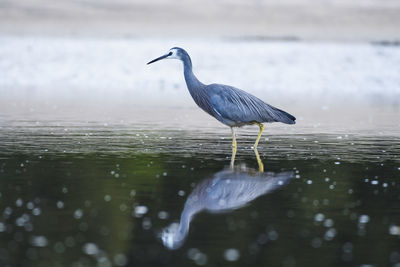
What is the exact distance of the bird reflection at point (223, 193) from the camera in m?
7.60

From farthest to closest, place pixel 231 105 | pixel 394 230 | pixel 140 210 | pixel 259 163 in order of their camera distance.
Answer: pixel 231 105 < pixel 259 163 < pixel 140 210 < pixel 394 230

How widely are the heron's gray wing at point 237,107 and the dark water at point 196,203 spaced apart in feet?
2.21

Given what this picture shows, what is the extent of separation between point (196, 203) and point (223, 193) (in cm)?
75

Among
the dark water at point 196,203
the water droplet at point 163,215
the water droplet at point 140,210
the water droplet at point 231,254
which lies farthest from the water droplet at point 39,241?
the water droplet at point 231,254

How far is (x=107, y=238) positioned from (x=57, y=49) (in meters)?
49.3

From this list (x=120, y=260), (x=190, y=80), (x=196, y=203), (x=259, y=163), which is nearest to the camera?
(x=120, y=260)

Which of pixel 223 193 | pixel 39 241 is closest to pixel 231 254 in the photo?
pixel 39 241

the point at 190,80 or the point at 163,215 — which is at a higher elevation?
the point at 190,80

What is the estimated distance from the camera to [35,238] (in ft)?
23.7

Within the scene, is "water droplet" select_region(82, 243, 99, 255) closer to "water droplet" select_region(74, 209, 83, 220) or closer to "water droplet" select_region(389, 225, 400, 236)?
"water droplet" select_region(74, 209, 83, 220)

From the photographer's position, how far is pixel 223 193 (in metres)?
9.57

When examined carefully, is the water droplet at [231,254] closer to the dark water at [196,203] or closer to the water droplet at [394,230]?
the dark water at [196,203]

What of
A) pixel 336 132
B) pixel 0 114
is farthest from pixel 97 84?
pixel 336 132

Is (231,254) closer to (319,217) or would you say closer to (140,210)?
(319,217)
